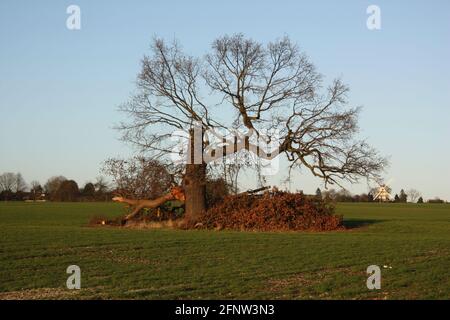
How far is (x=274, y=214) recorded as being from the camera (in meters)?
34.4

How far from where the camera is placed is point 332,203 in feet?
119

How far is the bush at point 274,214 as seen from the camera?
34.1 metres

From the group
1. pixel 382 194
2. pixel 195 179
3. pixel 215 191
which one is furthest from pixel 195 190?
pixel 382 194

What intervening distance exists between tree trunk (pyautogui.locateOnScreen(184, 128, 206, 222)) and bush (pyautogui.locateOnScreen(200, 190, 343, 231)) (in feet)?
2.75

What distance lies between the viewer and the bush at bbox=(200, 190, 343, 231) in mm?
34125

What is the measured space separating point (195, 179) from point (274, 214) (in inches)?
201

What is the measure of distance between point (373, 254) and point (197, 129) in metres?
19.0

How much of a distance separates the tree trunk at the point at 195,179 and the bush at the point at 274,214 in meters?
0.84

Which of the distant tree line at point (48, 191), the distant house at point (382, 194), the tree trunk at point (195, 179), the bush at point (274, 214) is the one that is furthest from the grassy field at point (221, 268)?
the distant tree line at point (48, 191)

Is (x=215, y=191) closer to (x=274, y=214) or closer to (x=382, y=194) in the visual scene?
(x=274, y=214)

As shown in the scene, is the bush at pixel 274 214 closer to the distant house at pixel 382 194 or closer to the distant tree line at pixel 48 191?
the distant house at pixel 382 194
